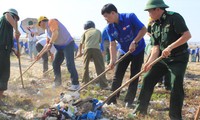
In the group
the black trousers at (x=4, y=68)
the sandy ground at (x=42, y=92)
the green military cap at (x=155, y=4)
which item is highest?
the green military cap at (x=155, y=4)

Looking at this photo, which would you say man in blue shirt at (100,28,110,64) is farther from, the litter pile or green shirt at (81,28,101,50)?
the litter pile

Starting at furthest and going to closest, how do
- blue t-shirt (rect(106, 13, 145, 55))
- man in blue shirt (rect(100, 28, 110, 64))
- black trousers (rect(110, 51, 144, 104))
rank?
man in blue shirt (rect(100, 28, 110, 64))
black trousers (rect(110, 51, 144, 104))
blue t-shirt (rect(106, 13, 145, 55))

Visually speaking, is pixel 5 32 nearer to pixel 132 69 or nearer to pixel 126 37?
pixel 126 37

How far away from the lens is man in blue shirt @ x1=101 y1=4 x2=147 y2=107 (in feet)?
19.6

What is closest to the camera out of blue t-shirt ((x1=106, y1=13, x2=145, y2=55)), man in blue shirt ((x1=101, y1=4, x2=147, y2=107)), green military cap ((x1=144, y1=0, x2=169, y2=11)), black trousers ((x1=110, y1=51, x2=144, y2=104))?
green military cap ((x1=144, y1=0, x2=169, y2=11))

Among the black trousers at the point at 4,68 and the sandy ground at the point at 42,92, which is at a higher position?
the black trousers at the point at 4,68

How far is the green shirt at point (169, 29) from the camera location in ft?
15.6

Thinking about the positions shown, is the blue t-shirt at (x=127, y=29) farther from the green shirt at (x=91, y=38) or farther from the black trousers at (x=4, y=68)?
the green shirt at (x=91, y=38)

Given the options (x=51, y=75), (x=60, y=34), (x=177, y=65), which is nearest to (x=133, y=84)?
(x=177, y=65)

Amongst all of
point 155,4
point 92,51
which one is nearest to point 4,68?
point 92,51

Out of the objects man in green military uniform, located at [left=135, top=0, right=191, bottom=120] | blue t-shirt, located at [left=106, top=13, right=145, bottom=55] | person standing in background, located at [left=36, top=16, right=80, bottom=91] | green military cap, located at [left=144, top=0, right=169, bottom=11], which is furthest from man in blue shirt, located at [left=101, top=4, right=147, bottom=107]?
person standing in background, located at [left=36, top=16, right=80, bottom=91]

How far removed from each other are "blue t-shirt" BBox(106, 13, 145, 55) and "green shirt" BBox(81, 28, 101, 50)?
219 centimetres

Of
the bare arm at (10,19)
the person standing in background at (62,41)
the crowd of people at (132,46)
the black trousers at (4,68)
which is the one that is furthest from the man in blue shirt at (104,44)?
the black trousers at (4,68)

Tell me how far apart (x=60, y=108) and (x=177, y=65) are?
6.31 feet
